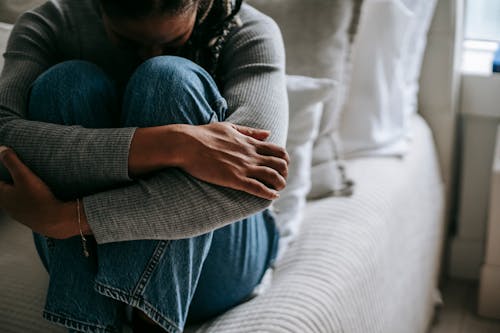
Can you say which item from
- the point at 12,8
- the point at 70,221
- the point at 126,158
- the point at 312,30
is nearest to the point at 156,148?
the point at 126,158

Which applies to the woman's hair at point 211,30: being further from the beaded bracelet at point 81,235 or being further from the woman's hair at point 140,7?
the beaded bracelet at point 81,235

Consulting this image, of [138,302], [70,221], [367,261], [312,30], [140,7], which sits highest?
[140,7]

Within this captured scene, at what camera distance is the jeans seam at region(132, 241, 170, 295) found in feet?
2.83

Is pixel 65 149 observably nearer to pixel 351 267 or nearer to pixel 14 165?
pixel 14 165

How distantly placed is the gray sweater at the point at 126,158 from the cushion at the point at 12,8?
1.27ft

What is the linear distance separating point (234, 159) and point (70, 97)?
0.24m

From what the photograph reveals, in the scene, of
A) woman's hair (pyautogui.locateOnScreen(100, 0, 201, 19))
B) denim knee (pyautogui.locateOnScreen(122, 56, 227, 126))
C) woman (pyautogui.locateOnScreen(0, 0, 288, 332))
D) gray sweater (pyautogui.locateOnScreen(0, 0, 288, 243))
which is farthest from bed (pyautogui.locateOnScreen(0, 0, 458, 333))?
woman's hair (pyautogui.locateOnScreen(100, 0, 201, 19))

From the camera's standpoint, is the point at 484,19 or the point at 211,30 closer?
the point at 211,30

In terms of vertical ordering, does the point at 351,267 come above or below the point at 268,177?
below

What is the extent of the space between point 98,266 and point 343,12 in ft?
2.42

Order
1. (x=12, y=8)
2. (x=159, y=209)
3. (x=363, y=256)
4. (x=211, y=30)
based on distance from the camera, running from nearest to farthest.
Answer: (x=159, y=209) < (x=211, y=30) < (x=363, y=256) < (x=12, y=8)

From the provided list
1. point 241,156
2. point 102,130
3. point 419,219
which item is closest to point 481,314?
point 419,219

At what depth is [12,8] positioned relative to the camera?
1.38 m

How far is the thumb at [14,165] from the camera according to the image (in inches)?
34.1
